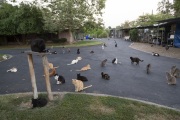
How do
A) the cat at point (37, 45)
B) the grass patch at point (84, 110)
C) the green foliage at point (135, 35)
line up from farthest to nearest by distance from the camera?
1. the green foliage at point (135, 35)
2. the cat at point (37, 45)
3. the grass patch at point (84, 110)

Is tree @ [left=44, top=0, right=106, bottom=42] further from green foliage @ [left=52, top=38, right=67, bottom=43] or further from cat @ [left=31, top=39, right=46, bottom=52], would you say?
cat @ [left=31, top=39, right=46, bottom=52]

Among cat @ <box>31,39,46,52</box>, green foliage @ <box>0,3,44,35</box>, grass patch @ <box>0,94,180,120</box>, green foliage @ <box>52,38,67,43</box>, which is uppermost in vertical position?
green foliage @ <box>0,3,44,35</box>

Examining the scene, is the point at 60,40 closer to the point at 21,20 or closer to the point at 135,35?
the point at 21,20

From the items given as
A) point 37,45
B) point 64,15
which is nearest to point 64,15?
point 64,15

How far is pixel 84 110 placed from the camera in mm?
4770

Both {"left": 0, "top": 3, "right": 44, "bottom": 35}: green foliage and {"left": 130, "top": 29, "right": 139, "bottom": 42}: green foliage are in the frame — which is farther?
{"left": 130, "top": 29, "right": 139, "bottom": 42}: green foliage

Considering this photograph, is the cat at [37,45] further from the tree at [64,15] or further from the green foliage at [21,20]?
the green foliage at [21,20]

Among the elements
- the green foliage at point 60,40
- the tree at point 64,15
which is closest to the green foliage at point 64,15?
the tree at point 64,15

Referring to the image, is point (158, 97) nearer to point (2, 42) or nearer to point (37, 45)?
point (37, 45)

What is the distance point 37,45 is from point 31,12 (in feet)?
88.3

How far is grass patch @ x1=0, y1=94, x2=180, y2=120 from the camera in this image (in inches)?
177

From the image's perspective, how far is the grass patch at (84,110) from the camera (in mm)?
4492

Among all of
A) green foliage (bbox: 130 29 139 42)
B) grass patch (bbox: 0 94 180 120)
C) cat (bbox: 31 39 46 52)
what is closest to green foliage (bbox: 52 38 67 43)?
green foliage (bbox: 130 29 139 42)

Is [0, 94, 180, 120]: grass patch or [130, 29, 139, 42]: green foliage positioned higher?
[130, 29, 139, 42]: green foliage
